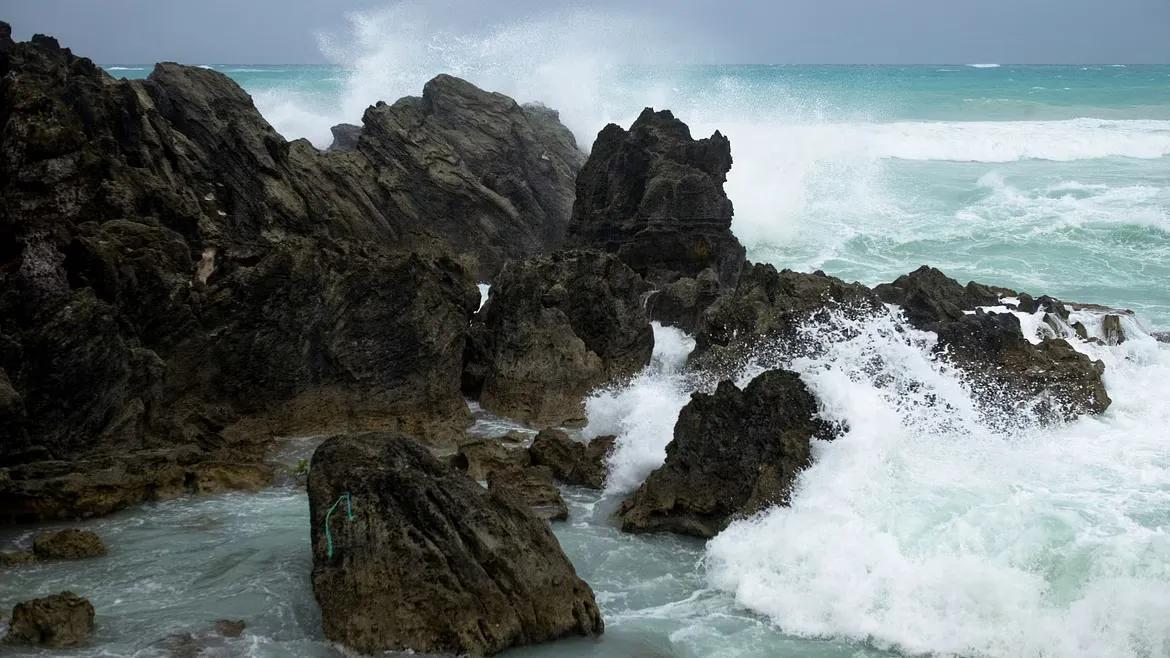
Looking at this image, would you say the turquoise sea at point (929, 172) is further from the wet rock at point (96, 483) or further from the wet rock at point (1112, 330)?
the wet rock at point (96, 483)

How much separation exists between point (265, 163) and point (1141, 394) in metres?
12.7

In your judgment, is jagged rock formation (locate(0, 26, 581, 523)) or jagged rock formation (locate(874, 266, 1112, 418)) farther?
jagged rock formation (locate(874, 266, 1112, 418))

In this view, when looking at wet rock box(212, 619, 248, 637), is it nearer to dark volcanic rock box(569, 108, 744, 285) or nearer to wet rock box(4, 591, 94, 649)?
wet rock box(4, 591, 94, 649)

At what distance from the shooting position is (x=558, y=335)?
13891 mm

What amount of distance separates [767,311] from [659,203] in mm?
4654

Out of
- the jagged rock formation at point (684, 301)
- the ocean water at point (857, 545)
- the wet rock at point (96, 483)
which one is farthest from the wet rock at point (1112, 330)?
the wet rock at point (96, 483)

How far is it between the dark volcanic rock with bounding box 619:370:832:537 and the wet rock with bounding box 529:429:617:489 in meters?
0.84

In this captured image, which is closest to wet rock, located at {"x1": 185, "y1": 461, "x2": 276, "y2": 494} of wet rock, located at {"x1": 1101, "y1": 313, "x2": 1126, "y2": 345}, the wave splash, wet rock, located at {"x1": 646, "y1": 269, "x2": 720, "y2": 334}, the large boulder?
the wave splash

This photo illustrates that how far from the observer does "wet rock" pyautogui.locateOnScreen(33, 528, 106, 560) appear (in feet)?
29.6

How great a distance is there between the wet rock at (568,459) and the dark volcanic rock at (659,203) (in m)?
6.65

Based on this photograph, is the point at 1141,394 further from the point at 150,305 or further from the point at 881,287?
the point at 150,305

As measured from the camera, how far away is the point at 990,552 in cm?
902

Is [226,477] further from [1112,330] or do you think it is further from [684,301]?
[1112,330]

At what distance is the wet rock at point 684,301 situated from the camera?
1611cm
